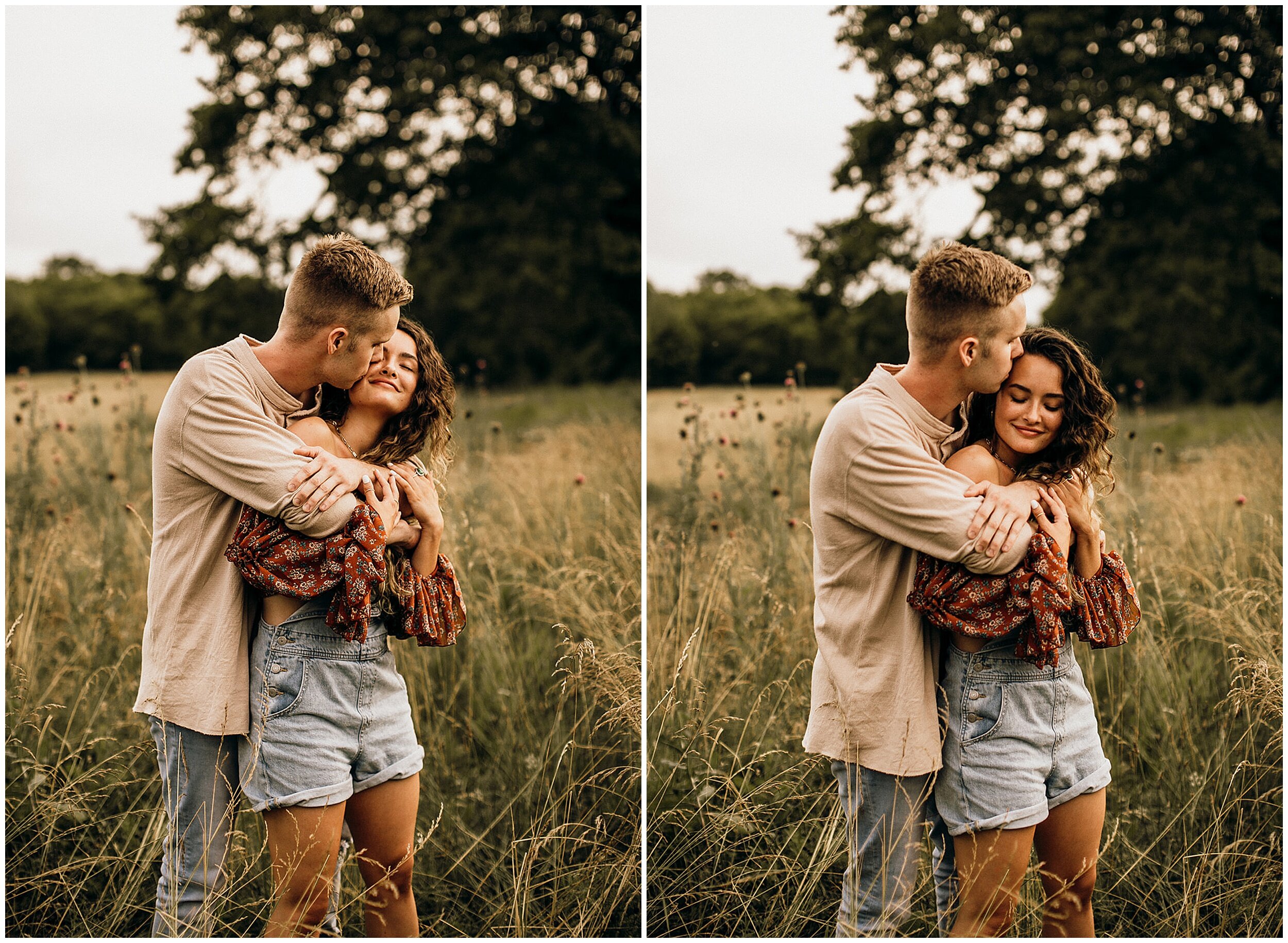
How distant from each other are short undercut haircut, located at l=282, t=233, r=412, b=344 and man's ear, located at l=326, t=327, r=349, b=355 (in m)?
0.01

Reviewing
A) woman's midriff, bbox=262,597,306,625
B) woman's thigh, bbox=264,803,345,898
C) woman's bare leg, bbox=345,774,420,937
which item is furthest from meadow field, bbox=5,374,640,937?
woman's midriff, bbox=262,597,306,625

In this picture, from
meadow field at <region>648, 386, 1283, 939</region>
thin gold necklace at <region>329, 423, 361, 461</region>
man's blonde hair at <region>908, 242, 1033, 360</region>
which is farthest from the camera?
meadow field at <region>648, 386, 1283, 939</region>

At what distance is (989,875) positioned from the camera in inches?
85.0

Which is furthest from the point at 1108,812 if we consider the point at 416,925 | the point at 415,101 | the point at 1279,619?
the point at 415,101

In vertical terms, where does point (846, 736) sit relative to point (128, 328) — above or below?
below

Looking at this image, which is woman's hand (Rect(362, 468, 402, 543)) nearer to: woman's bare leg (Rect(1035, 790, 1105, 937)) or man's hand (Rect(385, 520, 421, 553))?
man's hand (Rect(385, 520, 421, 553))

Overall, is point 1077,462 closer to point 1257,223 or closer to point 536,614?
point 536,614

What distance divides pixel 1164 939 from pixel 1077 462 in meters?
1.60

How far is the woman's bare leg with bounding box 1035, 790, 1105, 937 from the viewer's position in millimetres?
2201

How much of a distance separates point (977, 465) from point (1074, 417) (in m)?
0.26

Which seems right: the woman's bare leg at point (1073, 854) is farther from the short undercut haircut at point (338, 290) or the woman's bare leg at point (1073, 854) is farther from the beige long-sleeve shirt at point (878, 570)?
the short undercut haircut at point (338, 290)

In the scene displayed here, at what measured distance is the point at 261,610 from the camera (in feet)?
7.08

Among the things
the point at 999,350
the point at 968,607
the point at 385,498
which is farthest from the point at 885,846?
the point at 385,498

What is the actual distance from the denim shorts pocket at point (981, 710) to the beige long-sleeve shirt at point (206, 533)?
1477mm
